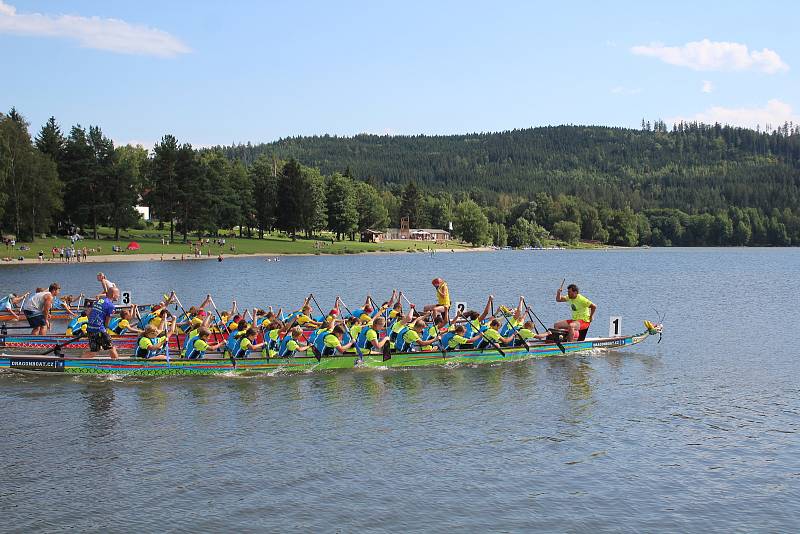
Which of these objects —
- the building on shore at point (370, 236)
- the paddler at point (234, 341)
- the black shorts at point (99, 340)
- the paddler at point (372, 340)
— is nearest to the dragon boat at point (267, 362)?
the paddler at point (372, 340)

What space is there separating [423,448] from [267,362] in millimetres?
8199

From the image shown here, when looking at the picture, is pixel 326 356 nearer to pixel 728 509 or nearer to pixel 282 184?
pixel 728 509

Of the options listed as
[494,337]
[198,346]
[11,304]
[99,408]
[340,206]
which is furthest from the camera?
[340,206]

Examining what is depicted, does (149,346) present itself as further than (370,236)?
No

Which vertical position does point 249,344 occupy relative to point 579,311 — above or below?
below

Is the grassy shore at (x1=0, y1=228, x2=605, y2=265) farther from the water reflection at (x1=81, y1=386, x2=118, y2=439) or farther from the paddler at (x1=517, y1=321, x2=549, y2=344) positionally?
the paddler at (x1=517, y1=321, x2=549, y2=344)

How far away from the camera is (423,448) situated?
15727mm

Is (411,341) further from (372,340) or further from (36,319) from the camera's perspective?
(36,319)

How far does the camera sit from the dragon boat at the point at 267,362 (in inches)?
868

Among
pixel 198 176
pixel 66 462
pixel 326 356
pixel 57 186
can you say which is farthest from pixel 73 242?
pixel 66 462

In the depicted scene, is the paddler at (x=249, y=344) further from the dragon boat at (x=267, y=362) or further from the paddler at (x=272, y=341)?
the dragon boat at (x=267, y=362)

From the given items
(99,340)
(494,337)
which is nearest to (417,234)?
(494,337)

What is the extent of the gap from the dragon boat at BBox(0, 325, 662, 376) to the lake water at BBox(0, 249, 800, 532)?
1.13 ft

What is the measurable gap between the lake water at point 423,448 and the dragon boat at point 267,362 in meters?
0.35
